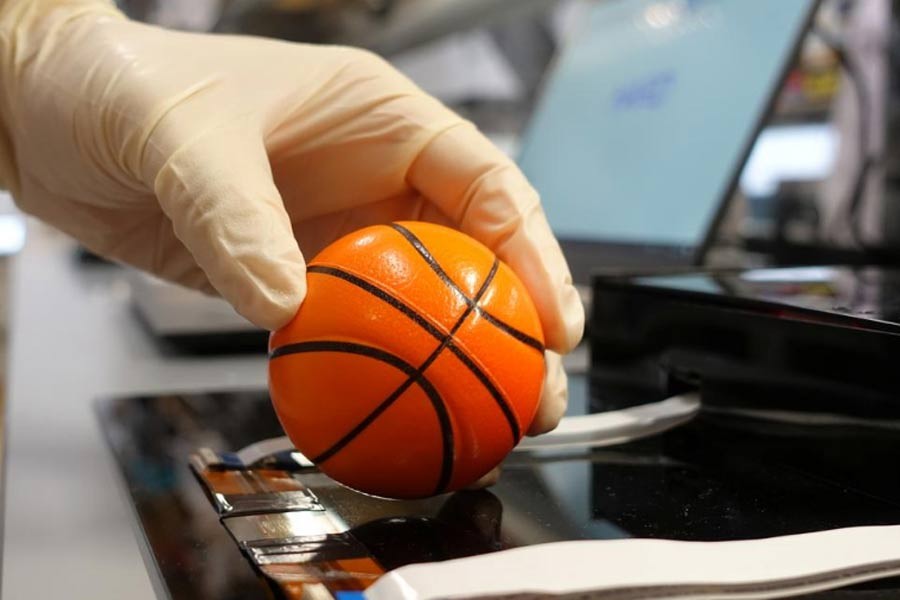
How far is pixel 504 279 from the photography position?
77cm

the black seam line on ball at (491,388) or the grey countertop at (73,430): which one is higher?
the black seam line on ball at (491,388)

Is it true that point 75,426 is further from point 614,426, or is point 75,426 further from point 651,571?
point 651,571

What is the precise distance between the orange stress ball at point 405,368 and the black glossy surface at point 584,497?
0.14 feet

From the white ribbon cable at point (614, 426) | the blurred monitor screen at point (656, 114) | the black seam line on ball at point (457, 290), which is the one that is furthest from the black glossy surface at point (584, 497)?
the blurred monitor screen at point (656, 114)

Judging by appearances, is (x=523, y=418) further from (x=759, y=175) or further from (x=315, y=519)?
(x=759, y=175)

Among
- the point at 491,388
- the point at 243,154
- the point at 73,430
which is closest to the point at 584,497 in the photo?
the point at 491,388

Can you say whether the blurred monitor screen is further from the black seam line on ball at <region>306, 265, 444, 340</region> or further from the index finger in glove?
the black seam line on ball at <region>306, 265, 444, 340</region>

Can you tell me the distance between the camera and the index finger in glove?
86 cm

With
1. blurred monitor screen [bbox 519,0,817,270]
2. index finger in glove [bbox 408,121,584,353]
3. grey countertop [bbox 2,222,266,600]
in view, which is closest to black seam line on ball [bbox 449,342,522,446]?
index finger in glove [bbox 408,121,584,353]

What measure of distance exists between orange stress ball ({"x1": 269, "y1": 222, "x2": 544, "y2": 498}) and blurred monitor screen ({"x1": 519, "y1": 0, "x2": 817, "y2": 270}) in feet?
2.92

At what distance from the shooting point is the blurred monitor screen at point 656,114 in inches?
62.4

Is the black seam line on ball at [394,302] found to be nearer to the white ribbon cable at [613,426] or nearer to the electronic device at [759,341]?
the white ribbon cable at [613,426]

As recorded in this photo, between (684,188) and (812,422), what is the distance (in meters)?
0.80

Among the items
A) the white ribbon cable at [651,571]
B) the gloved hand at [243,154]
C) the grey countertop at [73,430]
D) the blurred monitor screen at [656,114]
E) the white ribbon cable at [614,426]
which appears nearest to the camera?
the white ribbon cable at [651,571]
